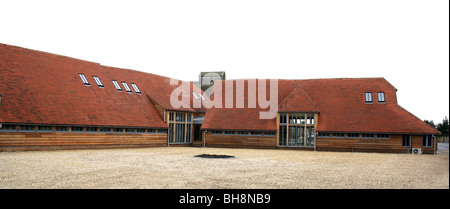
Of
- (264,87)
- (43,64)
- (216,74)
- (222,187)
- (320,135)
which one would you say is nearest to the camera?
(222,187)

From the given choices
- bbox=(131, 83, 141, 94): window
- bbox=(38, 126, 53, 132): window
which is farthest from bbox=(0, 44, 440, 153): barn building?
bbox=(131, 83, 141, 94): window

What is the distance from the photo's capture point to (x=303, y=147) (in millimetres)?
33406

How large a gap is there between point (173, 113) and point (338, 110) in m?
14.9

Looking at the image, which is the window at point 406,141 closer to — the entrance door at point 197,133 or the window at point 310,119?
the window at point 310,119

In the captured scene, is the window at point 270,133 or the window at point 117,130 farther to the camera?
the window at point 270,133

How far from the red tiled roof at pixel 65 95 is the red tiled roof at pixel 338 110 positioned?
5425mm

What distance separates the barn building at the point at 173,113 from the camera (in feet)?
86.9

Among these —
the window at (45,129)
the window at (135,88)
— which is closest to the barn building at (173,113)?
the window at (45,129)

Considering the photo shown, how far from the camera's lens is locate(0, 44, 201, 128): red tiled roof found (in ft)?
84.6

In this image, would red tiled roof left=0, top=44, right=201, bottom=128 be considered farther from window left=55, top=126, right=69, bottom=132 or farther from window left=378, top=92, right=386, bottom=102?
window left=378, top=92, right=386, bottom=102

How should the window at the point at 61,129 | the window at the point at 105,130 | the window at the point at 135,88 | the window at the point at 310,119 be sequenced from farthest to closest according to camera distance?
the window at the point at 135,88
the window at the point at 310,119
the window at the point at 105,130
the window at the point at 61,129
